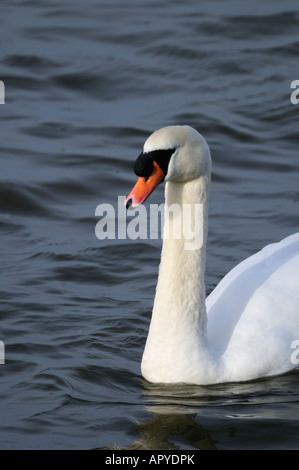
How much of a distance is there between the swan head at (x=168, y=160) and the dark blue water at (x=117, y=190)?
4.14 feet

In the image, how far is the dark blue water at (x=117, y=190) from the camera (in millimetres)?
6008

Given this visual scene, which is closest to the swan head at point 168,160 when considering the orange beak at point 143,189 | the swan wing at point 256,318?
the orange beak at point 143,189

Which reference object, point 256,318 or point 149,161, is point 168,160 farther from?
point 256,318

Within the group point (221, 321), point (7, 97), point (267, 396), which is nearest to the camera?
point (267, 396)

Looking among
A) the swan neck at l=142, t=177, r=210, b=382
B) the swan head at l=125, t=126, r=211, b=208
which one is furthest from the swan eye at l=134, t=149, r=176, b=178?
the swan neck at l=142, t=177, r=210, b=382

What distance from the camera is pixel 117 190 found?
33.8ft

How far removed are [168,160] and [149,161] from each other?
180 mm

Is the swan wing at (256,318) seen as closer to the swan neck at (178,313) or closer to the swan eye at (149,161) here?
the swan neck at (178,313)

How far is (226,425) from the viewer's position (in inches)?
229

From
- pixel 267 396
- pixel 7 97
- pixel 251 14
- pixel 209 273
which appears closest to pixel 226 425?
pixel 267 396

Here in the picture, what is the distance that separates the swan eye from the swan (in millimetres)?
25

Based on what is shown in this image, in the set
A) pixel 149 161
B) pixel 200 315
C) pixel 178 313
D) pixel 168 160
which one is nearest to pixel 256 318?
pixel 200 315
